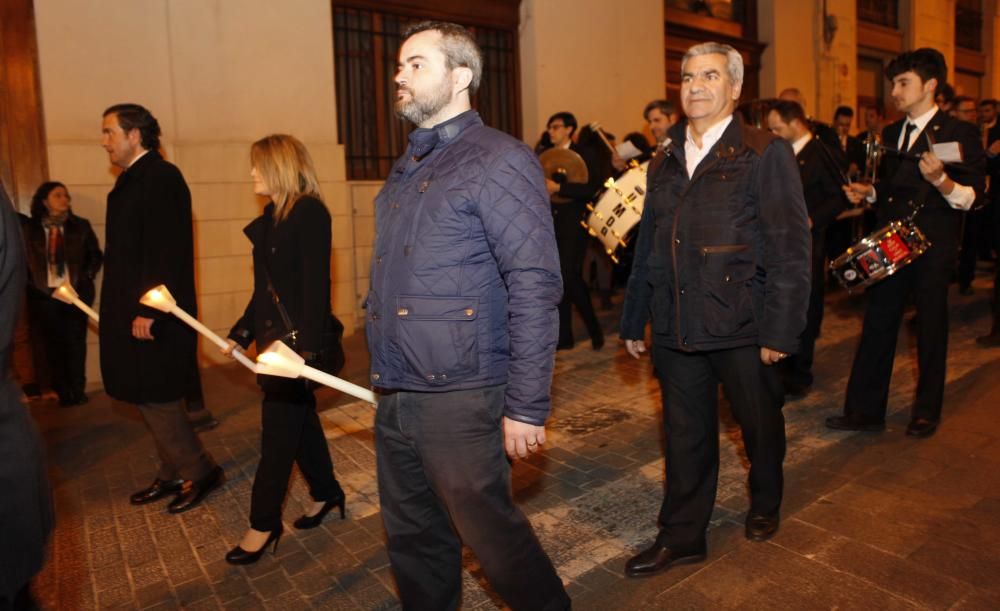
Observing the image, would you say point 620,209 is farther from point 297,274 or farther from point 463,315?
point 463,315

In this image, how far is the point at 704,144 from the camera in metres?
3.55

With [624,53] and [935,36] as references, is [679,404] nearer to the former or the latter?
[624,53]

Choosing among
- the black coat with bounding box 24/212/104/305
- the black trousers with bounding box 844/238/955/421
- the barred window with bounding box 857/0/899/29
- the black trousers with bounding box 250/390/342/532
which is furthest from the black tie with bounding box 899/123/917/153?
the barred window with bounding box 857/0/899/29

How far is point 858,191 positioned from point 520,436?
3.98m

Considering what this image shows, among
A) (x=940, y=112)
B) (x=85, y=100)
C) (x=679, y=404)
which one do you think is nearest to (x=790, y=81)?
(x=940, y=112)

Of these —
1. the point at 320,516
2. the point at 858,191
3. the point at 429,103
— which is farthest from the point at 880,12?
the point at 429,103

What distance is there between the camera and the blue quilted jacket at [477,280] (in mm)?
2463

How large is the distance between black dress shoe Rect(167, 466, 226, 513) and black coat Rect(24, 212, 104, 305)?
124 inches

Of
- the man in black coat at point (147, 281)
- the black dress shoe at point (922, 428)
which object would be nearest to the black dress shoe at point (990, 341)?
the black dress shoe at point (922, 428)

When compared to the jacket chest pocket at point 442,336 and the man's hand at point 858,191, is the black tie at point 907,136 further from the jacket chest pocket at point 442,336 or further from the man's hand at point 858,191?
the jacket chest pocket at point 442,336

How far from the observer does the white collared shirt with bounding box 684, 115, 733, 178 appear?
139 inches

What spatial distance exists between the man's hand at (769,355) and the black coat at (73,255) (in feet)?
19.7

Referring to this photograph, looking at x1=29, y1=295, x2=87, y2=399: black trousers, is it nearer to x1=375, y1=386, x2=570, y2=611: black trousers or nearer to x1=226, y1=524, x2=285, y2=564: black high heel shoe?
x1=226, y1=524, x2=285, y2=564: black high heel shoe

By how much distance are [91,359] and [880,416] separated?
677 centimetres
